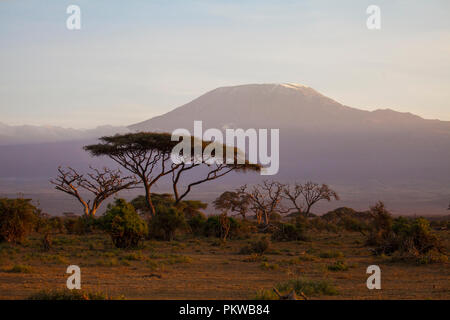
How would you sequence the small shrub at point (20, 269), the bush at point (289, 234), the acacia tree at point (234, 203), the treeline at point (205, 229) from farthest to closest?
1. the acacia tree at point (234, 203)
2. the bush at point (289, 234)
3. the treeline at point (205, 229)
4. the small shrub at point (20, 269)

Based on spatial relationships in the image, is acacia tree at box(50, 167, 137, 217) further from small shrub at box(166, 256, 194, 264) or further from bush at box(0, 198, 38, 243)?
small shrub at box(166, 256, 194, 264)

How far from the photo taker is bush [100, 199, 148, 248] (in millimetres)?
20331

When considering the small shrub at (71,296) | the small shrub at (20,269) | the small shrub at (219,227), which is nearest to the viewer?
the small shrub at (71,296)

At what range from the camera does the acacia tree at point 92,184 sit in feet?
110

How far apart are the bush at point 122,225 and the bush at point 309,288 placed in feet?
36.8

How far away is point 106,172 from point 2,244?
487 inches

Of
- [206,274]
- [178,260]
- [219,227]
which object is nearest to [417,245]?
[206,274]

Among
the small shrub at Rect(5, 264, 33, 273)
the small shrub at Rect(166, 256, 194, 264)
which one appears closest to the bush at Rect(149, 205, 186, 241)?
the small shrub at Rect(166, 256, 194, 264)

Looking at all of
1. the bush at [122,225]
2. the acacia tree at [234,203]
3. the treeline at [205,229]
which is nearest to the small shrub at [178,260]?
the treeline at [205,229]

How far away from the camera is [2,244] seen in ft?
73.6

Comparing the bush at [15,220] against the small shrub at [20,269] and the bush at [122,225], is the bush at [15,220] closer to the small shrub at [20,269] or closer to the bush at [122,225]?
the bush at [122,225]

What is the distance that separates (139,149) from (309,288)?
78.3 ft

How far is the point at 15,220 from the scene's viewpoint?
22.3 meters
